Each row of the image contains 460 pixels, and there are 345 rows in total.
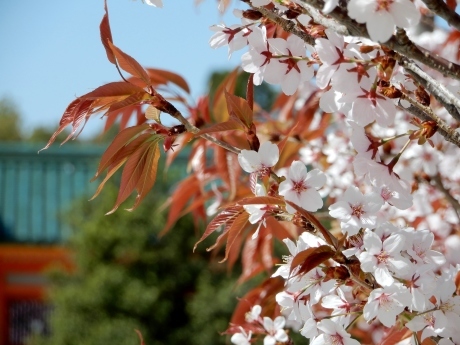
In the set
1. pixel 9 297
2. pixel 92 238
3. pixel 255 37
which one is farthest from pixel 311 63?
pixel 9 297

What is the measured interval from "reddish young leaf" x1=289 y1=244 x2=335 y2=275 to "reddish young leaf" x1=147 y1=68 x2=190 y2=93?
0.47 m

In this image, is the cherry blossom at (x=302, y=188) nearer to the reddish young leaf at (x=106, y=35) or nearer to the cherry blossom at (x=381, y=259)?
the cherry blossom at (x=381, y=259)

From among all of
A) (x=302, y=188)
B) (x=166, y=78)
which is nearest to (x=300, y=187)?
(x=302, y=188)

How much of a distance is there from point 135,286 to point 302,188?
11.1 ft

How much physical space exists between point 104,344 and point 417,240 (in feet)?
10.7

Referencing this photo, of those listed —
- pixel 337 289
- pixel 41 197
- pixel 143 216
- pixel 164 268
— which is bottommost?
pixel 41 197

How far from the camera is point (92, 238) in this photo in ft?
13.0

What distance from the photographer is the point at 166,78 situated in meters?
0.94

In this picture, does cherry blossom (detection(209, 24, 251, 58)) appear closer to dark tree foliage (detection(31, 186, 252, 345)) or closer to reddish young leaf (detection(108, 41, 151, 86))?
reddish young leaf (detection(108, 41, 151, 86))

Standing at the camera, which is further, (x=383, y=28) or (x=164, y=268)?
(x=164, y=268)

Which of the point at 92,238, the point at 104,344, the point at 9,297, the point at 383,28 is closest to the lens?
the point at 383,28

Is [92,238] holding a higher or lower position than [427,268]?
lower

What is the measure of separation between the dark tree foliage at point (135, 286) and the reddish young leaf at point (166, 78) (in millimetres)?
2788

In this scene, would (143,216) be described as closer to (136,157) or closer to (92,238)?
(92,238)
